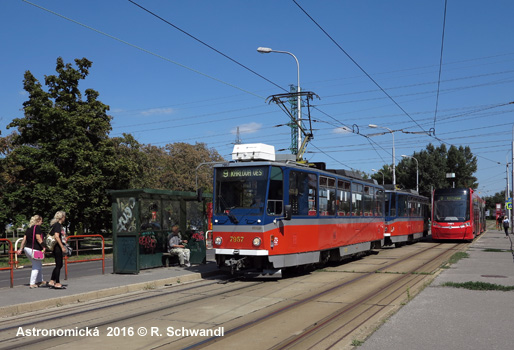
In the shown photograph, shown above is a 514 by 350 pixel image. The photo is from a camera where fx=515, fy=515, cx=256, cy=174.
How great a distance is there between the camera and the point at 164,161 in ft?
200

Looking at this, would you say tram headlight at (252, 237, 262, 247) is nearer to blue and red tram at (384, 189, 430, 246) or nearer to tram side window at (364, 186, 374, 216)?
tram side window at (364, 186, 374, 216)

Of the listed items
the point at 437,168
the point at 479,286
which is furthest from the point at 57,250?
the point at 437,168

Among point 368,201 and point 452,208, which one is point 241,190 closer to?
point 368,201

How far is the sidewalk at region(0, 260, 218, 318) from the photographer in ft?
31.8

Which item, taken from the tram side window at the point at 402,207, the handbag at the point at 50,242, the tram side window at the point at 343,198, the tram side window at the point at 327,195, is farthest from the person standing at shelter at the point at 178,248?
the tram side window at the point at 402,207

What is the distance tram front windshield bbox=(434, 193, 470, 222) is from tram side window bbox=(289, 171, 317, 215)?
65.7ft

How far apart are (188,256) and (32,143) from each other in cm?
1895

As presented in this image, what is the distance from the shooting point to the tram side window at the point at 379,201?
Answer: 22.6 metres

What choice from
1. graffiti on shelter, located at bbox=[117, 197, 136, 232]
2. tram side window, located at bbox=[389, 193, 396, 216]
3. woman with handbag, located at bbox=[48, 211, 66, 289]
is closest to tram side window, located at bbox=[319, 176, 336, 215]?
graffiti on shelter, located at bbox=[117, 197, 136, 232]

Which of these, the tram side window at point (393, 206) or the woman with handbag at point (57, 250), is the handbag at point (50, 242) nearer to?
the woman with handbag at point (57, 250)

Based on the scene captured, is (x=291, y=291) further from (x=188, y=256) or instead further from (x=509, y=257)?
(x=509, y=257)

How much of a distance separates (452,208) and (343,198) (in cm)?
1732

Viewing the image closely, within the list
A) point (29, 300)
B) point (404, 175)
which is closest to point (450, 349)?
point (29, 300)

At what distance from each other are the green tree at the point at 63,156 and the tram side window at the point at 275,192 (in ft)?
61.4
